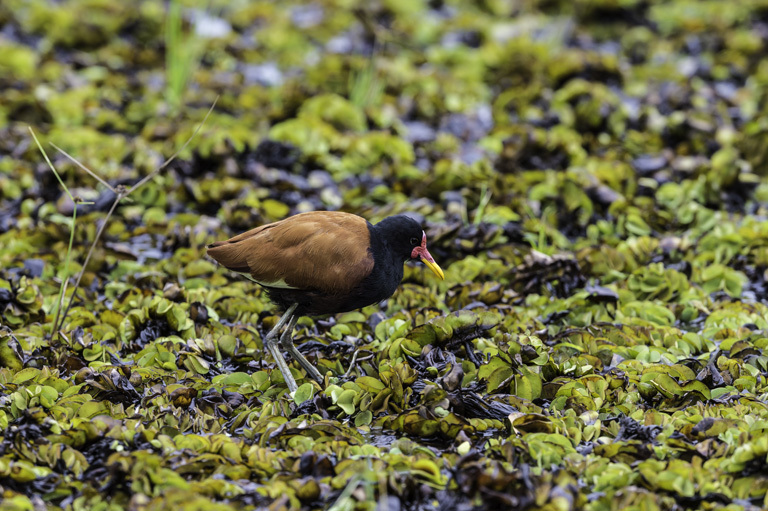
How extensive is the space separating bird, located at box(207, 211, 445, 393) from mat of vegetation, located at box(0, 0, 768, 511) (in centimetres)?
35

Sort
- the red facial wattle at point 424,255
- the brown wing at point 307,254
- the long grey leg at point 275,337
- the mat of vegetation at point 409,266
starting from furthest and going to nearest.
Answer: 1. the red facial wattle at point 424,255
2. the long grey leg at point 275,337
3. the brown wing at point 307,254
4. the mat of vegetation at point 409,266

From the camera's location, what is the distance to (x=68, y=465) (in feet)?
12.0

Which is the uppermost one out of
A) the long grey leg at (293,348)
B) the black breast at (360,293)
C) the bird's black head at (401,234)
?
the bird's black head at (401,234)

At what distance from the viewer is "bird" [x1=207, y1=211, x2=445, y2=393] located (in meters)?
4.44

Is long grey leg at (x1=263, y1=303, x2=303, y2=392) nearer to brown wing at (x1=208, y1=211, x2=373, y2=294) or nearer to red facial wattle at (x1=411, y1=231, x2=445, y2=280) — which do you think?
brown wing at (x1=208, y1=211, x2=373, y2=294)

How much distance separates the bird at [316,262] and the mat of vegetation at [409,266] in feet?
1.14

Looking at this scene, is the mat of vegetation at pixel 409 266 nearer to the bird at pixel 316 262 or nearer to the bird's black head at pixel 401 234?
the bird at pixel 316 262

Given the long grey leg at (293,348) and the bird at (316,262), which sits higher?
the bird at (316,262)

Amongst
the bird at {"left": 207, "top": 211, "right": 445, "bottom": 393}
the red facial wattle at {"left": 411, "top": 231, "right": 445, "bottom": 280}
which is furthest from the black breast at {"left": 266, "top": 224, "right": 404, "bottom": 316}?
the red facial wattle at {"left": 411, "top": 231, "right": 445, "bottom": 280}

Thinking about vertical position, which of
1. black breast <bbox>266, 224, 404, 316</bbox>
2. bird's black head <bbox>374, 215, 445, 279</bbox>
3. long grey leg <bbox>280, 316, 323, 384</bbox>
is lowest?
long grey leg <bbox>280, 316, 323, 384</bbox>

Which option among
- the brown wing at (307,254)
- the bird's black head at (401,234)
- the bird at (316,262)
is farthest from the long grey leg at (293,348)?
the bird's black head at (401,234)

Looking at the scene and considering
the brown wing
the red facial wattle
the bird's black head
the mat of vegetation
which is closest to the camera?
the mat of vegetation

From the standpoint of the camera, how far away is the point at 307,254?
4461 mm

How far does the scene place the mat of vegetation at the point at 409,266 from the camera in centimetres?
370
